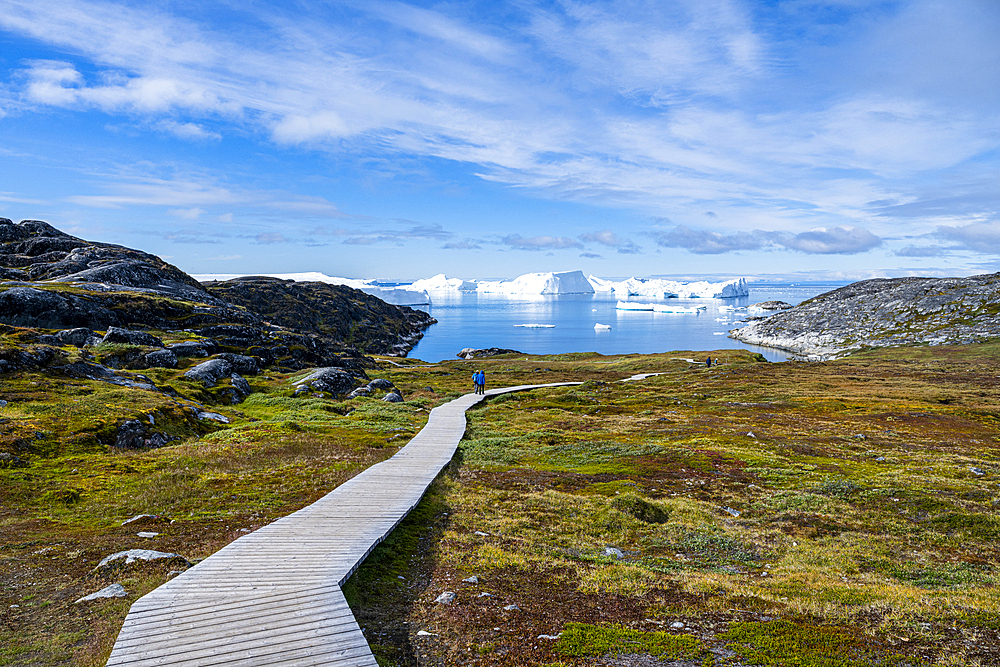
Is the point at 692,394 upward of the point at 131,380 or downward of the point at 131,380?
downward

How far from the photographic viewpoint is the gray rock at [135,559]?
42.4 ft

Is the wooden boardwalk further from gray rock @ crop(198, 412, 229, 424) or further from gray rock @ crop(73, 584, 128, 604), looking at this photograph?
gray rock @ crop(198, 412, 229, 424)

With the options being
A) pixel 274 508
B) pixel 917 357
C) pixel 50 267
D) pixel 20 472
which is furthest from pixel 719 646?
pixel 917 357

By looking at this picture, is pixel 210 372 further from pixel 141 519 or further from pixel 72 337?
pixel 141 519

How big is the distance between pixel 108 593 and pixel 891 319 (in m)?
195

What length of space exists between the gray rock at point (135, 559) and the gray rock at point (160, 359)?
125ft

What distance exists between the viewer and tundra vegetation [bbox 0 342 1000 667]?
10.8 meters

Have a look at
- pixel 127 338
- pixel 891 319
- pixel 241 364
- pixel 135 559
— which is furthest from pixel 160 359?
pixel 891 319

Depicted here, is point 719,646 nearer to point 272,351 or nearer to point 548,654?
point 548,654

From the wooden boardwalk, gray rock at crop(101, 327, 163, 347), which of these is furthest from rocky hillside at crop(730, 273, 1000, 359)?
the wooden boardwalk

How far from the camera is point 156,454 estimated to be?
24.5m

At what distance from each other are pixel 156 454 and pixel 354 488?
11.2 metres

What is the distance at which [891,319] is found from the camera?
157125 millimetres

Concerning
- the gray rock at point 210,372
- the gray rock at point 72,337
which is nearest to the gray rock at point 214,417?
the gray rock at point 210,372
